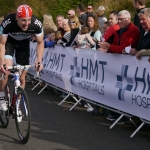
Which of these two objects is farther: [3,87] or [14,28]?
[3,87]

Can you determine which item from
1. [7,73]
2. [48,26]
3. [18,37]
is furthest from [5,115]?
[48,26]

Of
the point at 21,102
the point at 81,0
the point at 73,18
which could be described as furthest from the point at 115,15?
the point at 81,0

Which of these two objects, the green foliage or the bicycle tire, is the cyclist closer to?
the bicycle tire

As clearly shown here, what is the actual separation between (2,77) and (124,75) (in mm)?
2053

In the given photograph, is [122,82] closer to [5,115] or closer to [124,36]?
[124,36]

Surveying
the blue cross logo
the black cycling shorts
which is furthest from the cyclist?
the blue cross logo

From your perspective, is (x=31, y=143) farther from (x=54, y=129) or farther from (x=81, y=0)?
(x=81, y=0)

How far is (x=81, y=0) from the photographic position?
2661cm

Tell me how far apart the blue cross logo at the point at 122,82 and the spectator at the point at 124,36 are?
1.22ft

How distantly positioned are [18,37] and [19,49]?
0.38 m

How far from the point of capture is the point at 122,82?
8.02m

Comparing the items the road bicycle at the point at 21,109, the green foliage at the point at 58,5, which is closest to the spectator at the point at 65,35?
the road bicycle at the point at 21,109

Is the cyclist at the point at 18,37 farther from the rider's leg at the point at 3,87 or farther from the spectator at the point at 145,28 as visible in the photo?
the spectator at the point at 145,28

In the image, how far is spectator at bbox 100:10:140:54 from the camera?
816 centimetres
